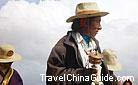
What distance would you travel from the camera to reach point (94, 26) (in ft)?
14.1

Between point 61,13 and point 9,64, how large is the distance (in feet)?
1.74

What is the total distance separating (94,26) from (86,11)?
0.13m

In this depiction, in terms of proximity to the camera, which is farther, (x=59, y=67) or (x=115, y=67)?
(x=115, y=67)

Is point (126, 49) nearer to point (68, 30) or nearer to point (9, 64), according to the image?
point (68, 30)

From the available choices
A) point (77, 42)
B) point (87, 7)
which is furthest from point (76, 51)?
point (87, 7)

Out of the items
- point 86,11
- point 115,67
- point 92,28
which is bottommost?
point 115,67

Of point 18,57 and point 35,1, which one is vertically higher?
point 35,1

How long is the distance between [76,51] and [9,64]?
488 millimetres

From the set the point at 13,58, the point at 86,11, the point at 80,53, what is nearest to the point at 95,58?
the point at 80,53

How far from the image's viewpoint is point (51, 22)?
4309 millimetres

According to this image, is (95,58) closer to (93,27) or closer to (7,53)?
(93,27)

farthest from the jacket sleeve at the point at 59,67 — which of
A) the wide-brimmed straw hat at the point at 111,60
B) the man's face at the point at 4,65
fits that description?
the man's face at the point at 4,65

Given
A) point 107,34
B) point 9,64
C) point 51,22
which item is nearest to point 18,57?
point 9,64

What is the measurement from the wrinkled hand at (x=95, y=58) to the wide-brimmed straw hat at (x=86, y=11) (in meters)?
0.28
